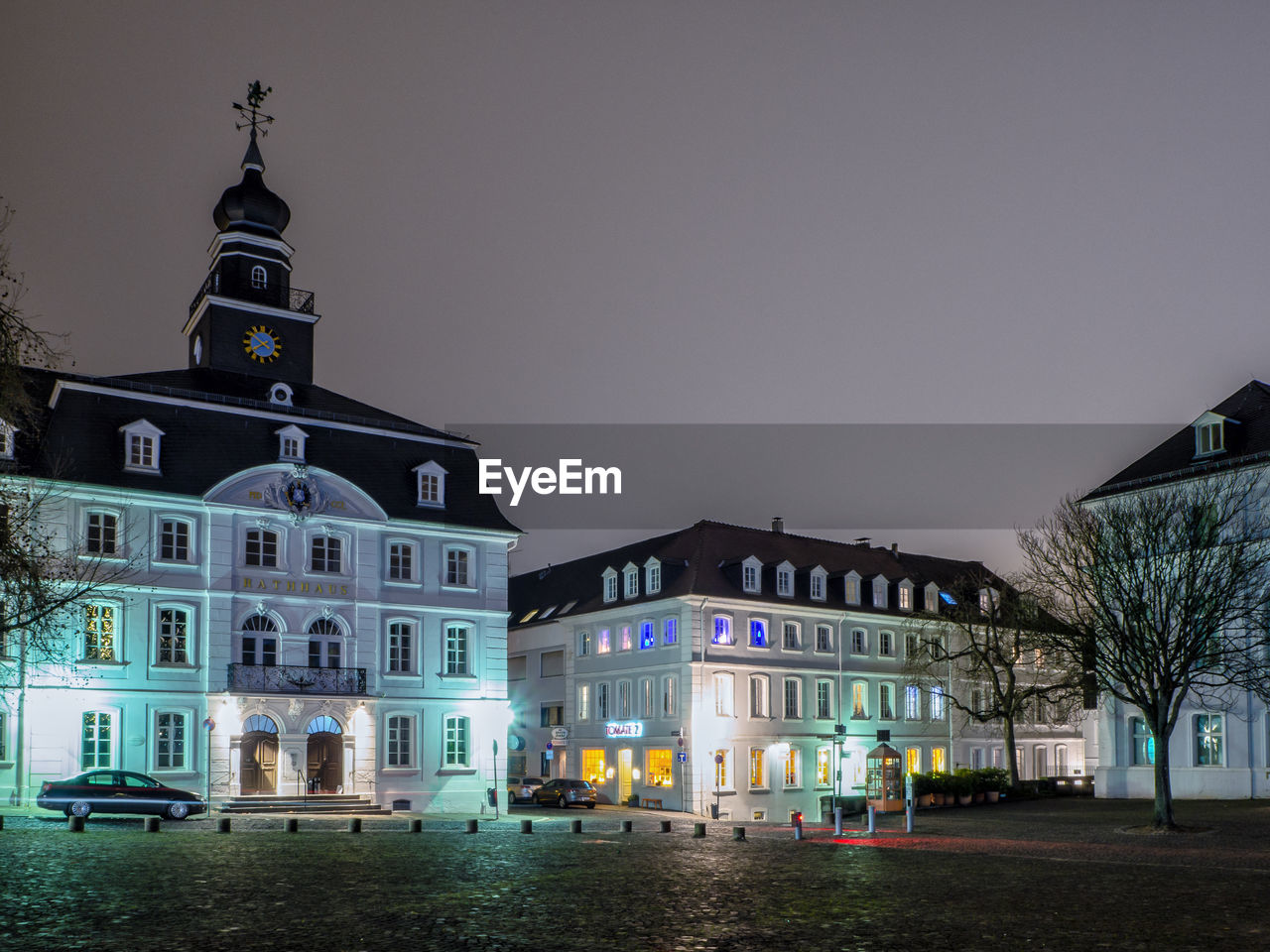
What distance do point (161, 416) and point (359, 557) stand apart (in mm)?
7866

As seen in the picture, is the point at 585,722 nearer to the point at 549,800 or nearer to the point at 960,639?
the point at 549,800

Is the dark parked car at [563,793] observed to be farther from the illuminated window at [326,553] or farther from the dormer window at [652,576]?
the illuminated window at [326,553]

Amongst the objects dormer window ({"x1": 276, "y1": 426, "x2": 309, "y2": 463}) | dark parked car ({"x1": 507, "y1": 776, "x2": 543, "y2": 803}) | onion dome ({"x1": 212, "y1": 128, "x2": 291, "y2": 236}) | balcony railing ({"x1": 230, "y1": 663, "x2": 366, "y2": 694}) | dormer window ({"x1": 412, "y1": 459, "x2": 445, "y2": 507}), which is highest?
onion dome ({"x1": 212, "y1": 128, "x2": 291, "y2": 236})

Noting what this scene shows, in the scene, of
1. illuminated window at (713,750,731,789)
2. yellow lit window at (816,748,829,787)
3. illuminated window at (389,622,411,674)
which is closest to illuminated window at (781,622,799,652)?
yellow lit window at (816,748,829,787)

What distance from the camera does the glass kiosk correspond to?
151 feet

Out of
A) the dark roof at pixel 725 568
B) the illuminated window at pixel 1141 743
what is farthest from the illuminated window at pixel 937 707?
the illuminated window at pixel 1141 743

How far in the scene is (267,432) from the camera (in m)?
45.0

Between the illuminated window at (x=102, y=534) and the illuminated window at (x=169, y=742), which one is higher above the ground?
the illuminated window at (x=102, y=534)

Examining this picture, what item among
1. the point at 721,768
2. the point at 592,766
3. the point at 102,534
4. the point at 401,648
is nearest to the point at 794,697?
the point at 721,768

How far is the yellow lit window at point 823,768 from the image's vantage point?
62.9 meters

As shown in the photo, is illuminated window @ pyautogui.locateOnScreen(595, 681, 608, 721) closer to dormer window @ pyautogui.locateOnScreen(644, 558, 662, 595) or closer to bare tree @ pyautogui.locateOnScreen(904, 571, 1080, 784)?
dormer window @ pyautogui.locateOnScreen(644, 558, 662, 595)

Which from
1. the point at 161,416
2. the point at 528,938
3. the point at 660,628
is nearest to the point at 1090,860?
the point at 528,938

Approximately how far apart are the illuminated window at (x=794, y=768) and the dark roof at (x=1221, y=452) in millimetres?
18268

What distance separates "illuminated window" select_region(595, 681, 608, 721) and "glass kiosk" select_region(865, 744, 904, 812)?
2022 cm
